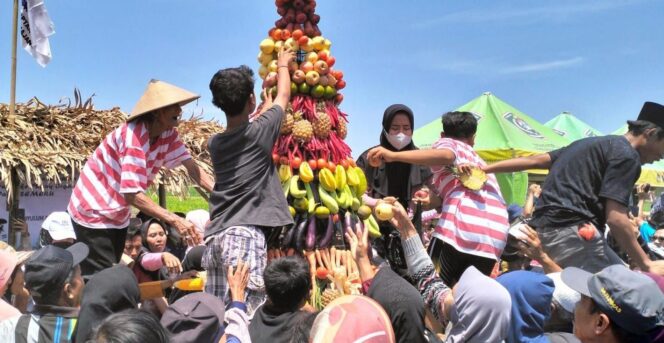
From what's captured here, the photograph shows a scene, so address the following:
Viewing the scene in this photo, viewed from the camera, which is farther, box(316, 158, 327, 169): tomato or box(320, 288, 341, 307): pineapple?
box(316, 158, 327, 169): tomato

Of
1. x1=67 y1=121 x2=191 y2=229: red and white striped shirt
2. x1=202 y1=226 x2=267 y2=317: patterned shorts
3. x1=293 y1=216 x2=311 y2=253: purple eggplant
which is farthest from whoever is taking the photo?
x1=293 y1=216 x2=311 y2=253: purple eggplant

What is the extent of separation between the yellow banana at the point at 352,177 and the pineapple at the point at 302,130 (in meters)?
0.43

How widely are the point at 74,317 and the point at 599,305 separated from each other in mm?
2384

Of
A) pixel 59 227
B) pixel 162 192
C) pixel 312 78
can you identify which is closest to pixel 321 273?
pixel 312 78

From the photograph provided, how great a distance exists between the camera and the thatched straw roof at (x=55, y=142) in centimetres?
769

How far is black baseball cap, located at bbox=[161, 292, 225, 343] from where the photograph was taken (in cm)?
261

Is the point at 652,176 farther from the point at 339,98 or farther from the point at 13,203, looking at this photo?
the point at 13,203

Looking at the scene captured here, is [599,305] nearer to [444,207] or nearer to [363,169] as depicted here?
[444,207]

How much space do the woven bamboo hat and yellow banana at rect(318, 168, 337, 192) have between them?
1098mm

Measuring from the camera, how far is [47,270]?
109 inches

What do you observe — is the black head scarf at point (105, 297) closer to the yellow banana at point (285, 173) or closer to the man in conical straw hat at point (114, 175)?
the man in conical straw hat at point (114, 175)

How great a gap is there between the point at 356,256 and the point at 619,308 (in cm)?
132

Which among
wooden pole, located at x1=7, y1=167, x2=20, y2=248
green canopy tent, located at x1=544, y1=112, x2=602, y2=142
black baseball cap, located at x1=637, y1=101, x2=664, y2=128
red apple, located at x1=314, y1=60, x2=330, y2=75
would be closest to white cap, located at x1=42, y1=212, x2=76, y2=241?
red apple, located at x1=314, y1=60, x2=330, y2=75

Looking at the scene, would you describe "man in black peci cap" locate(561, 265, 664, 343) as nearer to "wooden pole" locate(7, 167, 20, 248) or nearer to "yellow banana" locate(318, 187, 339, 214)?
"yellow banana" locate(318, 187, 339, 214)
